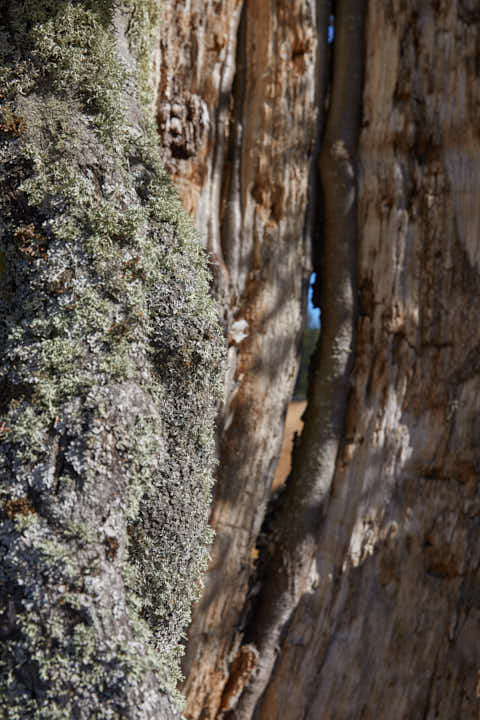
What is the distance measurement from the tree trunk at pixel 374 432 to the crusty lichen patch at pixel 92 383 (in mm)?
583

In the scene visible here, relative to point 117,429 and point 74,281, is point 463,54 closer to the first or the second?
point 74,281

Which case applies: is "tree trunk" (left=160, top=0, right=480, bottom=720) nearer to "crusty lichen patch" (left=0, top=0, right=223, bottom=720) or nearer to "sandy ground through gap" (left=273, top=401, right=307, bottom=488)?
"crusty lichen patch" (left=0, top=0, right=223, bottom=720)

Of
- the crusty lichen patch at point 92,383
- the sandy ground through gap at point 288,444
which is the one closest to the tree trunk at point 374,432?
the crusty lichen patch at point 92,383

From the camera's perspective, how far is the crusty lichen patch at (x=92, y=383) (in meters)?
1.02

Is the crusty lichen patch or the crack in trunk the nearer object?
the crusty lichen patch

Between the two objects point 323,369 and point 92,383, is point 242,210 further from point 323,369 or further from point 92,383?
point 92,383

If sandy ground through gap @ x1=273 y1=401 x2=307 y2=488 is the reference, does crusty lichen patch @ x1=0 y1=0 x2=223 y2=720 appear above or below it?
below

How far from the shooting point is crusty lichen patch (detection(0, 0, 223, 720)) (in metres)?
1.02

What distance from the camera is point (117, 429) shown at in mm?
1120

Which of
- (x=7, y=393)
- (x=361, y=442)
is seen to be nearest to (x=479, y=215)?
(x=361, y=442)

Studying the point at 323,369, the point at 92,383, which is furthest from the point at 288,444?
the point at 92,383

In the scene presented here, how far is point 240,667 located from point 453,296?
1424 mm

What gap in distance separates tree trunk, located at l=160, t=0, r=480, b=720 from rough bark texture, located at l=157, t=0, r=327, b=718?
0.01 meters

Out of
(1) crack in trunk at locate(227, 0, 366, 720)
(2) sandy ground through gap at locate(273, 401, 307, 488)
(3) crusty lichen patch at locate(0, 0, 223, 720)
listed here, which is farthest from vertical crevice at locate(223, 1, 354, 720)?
(2) sandy ground through gap at locate(273, 401, 307, 488)
